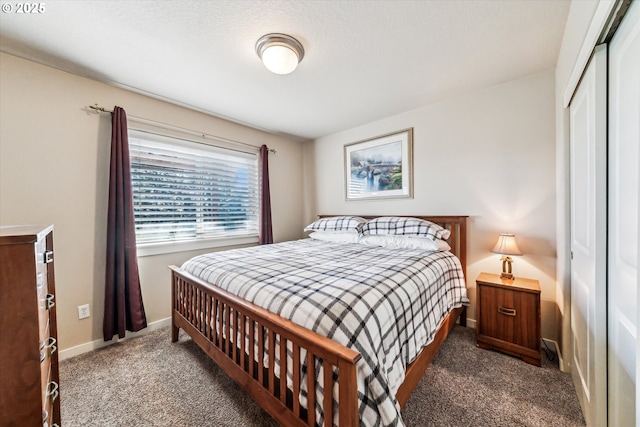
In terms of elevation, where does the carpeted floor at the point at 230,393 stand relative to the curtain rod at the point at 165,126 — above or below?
below

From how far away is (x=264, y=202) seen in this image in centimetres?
344

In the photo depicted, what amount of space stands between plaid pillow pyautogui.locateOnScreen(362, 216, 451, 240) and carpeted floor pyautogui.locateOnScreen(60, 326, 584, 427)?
3.32ft

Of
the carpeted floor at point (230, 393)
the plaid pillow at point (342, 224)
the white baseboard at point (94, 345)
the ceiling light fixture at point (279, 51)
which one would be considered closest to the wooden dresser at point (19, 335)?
the carpeted floor at point (230, 393)

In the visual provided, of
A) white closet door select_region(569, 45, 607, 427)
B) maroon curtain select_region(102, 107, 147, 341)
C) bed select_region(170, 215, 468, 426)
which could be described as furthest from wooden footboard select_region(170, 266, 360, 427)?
white closet door select_region(569, 45, 607, 427)

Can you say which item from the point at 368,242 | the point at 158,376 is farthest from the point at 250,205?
the point at 158,376

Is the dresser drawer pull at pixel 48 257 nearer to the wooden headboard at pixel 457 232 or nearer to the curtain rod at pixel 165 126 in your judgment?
the curtain rod at pixel 165 126

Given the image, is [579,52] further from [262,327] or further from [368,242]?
[262,327]

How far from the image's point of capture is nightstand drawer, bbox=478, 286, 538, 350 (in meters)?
1.83

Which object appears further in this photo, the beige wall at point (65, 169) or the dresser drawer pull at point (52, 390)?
the beige wall at point (65, 169)

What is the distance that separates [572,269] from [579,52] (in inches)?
52.7

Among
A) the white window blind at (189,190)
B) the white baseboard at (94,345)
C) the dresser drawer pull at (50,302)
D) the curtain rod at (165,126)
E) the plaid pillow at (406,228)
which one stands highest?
the curtain rod at (165,126)

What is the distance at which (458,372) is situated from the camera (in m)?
1.74

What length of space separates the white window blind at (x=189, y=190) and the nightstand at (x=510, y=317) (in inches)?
110

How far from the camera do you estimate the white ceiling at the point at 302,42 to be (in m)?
1.45
